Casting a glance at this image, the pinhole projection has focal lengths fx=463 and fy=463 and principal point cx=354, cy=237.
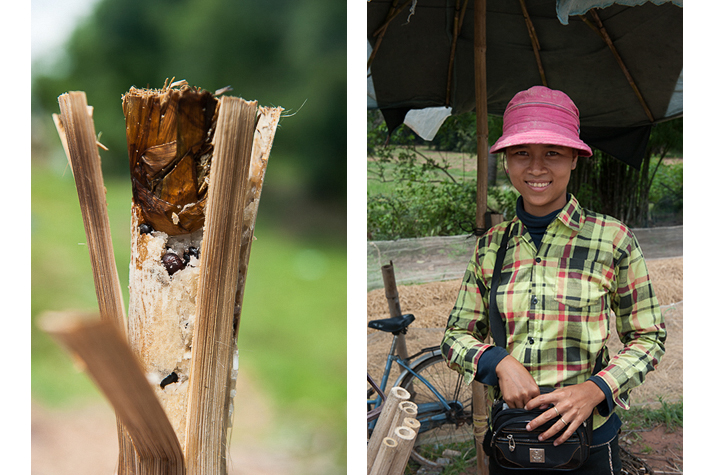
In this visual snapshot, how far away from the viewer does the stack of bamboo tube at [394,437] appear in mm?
1239

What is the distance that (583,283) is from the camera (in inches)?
43.7

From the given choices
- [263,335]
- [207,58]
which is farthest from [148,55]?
[263,335]

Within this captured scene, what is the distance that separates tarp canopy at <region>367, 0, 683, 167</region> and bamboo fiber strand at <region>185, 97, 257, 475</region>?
162 cm

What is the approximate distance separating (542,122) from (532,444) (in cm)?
77

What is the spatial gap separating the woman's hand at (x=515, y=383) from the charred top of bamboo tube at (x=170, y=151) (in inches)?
30.6

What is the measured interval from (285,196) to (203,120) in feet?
13.2

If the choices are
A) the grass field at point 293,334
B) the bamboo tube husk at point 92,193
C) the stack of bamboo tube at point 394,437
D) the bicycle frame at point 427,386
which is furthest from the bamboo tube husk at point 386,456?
the grass field at point 293,334

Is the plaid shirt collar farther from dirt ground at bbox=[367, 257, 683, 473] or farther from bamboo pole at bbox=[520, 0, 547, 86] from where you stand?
dirt ground at bbox=[367, 257, 683, 473]

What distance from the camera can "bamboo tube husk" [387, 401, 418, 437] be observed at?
51.8 inches

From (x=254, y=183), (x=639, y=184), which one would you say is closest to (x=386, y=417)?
(x=254, y=183)

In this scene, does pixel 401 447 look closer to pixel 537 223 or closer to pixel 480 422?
pixel 537 223

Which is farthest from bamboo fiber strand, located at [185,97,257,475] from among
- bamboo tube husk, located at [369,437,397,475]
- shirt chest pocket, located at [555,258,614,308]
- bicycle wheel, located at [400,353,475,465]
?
bicycle wheel, located at [400,353,475,465]

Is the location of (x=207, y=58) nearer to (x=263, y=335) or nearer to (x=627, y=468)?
(x=263, y=335)
